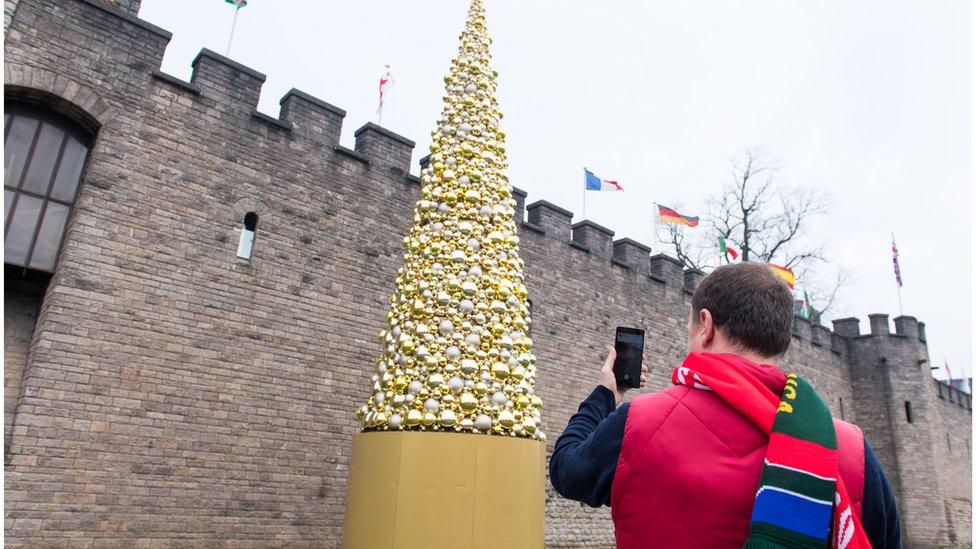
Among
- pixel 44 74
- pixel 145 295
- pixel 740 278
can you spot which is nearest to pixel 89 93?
pixel 44 74

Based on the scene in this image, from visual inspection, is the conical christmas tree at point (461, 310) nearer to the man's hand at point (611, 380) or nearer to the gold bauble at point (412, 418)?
the gold bauble at point (412, 418)

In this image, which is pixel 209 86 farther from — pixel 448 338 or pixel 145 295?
pixel 448 338

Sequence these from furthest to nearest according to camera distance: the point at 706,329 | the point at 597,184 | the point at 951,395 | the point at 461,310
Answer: the point at 951,395 < the point at 597,184 < the point at 461,310 < the point at 706,329

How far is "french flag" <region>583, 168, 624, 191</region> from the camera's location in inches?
560

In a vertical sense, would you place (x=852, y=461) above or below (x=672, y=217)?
below

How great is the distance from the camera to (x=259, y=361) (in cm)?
866

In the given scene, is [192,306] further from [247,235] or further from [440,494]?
[440,494]

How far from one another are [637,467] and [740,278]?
612mm

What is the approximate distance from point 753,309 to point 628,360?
54 cm

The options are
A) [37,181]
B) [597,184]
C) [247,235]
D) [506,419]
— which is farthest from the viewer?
[597,184]

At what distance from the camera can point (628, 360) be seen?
2.20 metres

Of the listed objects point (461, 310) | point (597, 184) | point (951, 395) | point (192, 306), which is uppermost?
point (597, 184)

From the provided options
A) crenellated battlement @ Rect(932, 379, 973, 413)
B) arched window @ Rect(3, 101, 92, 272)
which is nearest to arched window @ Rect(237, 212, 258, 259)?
arched window @ Rect(3, 101, 92, 272)

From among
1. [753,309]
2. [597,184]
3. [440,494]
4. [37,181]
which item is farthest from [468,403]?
[597,184]
